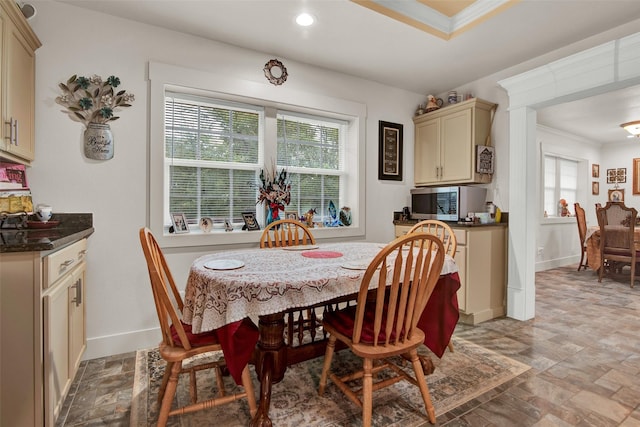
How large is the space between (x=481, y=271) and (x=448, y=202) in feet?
2.48

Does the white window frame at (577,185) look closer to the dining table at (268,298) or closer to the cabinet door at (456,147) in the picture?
the cabinet door at (456,147)

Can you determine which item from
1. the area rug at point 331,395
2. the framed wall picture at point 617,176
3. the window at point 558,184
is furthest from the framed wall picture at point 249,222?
the framed wall picture at point 617,176

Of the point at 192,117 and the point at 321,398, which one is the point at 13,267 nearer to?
the point at 321,398

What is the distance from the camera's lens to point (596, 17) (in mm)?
2355

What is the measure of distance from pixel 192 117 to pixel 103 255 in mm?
1343

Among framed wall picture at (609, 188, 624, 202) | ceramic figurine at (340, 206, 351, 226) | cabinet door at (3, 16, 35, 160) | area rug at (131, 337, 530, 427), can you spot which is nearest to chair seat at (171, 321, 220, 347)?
area rug at (131, 337, 530, 427)

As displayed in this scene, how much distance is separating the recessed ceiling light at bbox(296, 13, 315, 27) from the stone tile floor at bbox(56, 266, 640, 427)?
2.71 metres

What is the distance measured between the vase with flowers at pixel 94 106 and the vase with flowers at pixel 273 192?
47.9 inches

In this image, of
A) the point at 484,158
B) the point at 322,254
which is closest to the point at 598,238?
the point at 484,158

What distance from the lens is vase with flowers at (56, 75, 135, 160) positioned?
2223 millimetres

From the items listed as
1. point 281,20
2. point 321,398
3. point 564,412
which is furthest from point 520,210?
point 281,20

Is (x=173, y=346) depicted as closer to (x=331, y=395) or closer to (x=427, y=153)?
(x=331, y=395)

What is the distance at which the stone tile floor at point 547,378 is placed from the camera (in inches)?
64.2

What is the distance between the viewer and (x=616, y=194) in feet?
21.2
